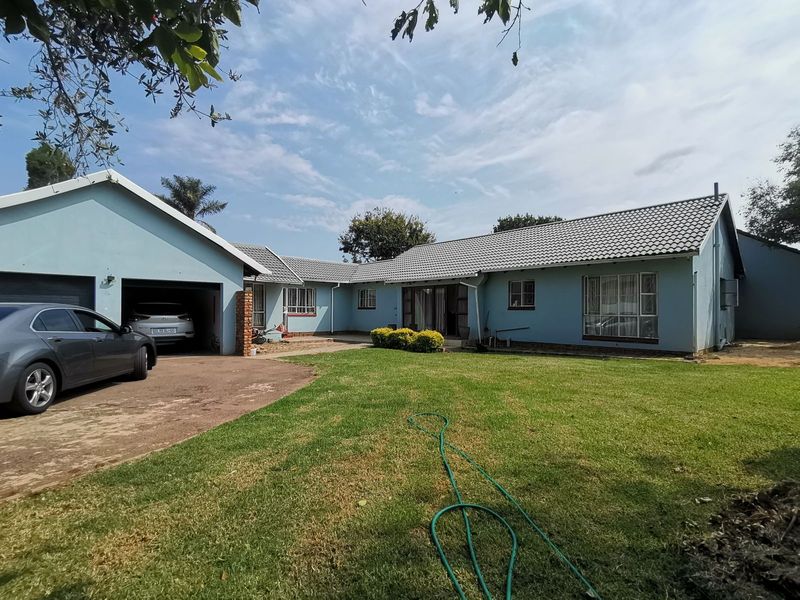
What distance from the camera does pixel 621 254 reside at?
1340 centimetres

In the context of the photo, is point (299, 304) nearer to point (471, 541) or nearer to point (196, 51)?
point (471, 541)

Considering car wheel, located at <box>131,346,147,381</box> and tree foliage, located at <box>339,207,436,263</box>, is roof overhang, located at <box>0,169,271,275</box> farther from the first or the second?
tree foliage, located at <box>339,207,436,263</box>

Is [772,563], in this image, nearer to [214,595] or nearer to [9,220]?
[214,595]

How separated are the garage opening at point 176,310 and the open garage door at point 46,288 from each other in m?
1.03

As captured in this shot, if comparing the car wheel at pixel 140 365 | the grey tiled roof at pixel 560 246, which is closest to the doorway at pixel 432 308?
the grey tiled roof at pixel 560 246

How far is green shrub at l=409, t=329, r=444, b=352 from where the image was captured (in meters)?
14.5

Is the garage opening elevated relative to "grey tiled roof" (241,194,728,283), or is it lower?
lower

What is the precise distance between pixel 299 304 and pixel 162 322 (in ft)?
31.8

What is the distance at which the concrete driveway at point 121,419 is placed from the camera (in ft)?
13.2

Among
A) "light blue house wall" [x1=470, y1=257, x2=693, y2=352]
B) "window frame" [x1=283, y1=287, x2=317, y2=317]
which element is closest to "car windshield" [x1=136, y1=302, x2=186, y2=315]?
"window frame" [x1=283, y1=287, x2=317, y2=317]

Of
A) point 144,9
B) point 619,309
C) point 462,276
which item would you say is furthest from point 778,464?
point 462,276

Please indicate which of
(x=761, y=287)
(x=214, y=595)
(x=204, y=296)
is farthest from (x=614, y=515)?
(x=761, y=287)

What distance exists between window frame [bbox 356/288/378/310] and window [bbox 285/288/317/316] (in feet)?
8.75

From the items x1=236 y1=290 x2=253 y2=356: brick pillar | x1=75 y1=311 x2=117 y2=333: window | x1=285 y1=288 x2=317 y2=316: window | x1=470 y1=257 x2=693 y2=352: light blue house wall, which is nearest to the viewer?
x1=75 y1=311 x2=117 y2=333: window
